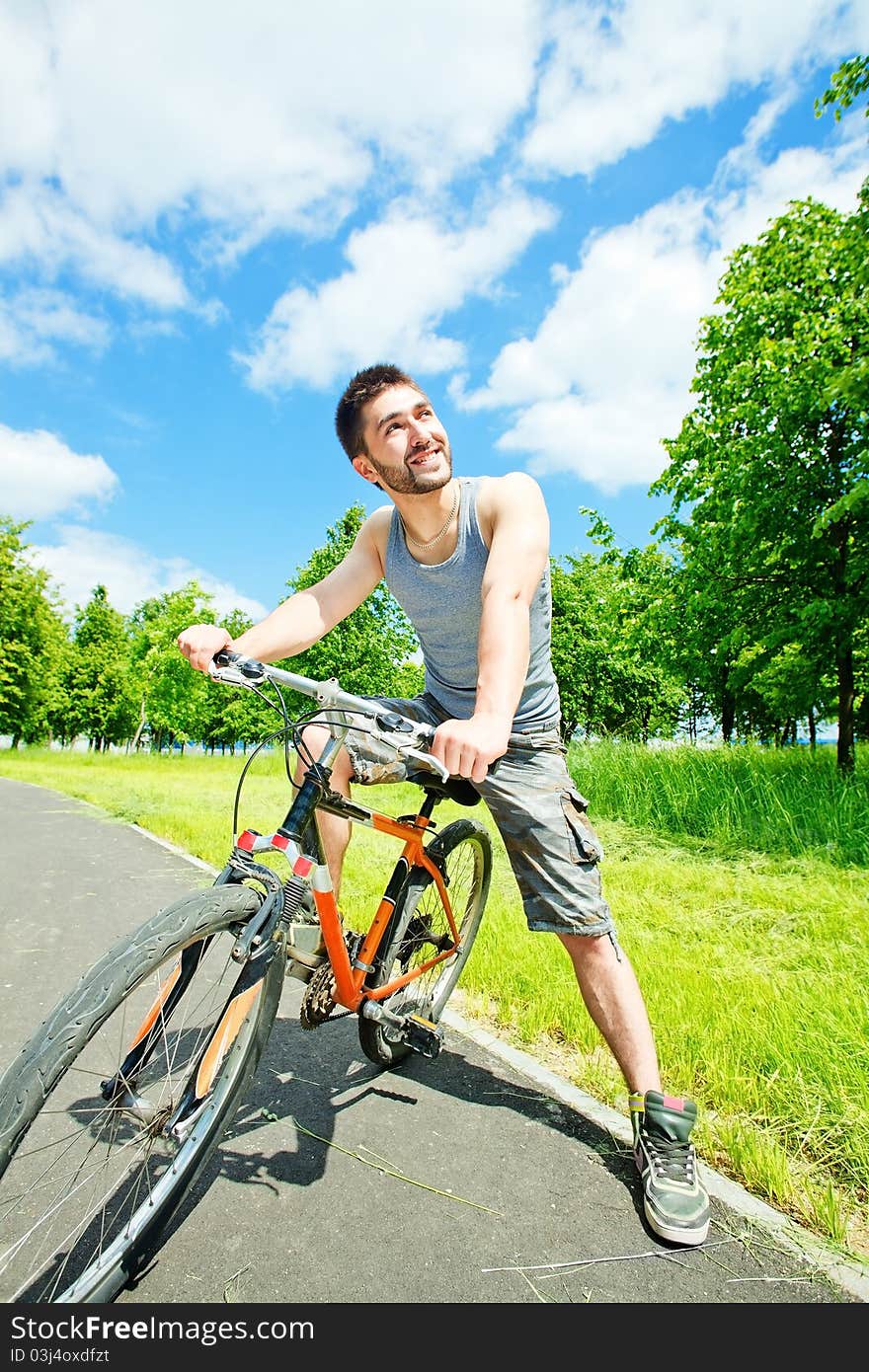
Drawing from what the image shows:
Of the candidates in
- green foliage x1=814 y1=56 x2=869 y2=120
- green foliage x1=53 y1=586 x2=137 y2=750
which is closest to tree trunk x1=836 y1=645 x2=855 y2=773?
green foliage x1=814 y1=56 x2=869 y2=120

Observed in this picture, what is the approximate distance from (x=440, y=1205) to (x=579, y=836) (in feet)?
4.01

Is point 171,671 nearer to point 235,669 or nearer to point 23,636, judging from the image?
point 23,636

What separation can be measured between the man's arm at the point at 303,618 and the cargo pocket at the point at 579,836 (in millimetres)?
1112

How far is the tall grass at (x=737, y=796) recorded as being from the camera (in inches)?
303

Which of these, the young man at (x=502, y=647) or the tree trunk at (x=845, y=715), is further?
the tree trunk at (x=845, y=715)

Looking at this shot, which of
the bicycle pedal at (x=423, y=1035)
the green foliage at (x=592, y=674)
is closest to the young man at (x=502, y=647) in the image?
the bicycle pedal at (x=423, y=1035)

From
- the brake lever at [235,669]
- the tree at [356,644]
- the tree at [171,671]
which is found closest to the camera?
the brake lever at [235,669]

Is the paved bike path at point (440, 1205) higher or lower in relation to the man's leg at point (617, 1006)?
lower

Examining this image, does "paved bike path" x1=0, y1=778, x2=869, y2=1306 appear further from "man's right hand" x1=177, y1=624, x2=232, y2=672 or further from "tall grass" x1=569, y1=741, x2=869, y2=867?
"tall grass" x1=569, y1=741, x2=869, y2=867

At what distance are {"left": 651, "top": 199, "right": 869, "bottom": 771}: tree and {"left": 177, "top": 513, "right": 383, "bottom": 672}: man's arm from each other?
8.17m

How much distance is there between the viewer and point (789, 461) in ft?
35.1

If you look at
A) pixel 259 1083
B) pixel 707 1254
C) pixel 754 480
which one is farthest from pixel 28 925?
pixel 754 480

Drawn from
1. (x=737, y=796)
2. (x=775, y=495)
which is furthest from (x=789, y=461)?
(x=737, y=796)

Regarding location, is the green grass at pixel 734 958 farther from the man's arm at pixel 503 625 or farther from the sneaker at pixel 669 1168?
the man's arm at pixel 503 625
